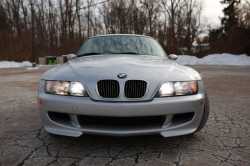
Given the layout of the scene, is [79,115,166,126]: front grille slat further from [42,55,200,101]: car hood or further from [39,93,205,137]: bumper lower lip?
[42,55,200,101]: car hood

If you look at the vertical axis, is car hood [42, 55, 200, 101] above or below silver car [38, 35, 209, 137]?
above

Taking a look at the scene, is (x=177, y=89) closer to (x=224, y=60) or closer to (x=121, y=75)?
(x=121, y=75)

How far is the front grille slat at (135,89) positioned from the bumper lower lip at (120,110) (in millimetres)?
99

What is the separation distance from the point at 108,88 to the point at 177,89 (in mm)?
722

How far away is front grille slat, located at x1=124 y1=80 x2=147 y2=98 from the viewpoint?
1973 millimetres

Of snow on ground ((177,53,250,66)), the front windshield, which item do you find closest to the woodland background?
snow on ground ((177,53,250,66))

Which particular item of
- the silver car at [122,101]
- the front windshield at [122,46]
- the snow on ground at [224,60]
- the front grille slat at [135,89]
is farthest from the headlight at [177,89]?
the snow on ground at [224,60]

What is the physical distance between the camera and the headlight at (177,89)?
2.04 meters

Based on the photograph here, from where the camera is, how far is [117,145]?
2.29 m

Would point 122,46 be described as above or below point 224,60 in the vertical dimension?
above

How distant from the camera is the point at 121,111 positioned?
188cm

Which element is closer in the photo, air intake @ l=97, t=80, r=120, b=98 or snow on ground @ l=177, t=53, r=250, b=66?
air intake @ l=97, t=80, r=120, b=98

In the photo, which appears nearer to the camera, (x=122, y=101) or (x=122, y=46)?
(x=122, y=101)

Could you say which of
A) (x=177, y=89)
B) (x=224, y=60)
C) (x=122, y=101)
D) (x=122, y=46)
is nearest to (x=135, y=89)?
(x=122, y=101)
